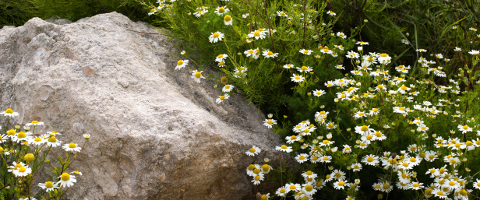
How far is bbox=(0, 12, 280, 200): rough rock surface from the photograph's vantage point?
6.69ft

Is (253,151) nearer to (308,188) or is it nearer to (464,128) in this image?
(308,188)

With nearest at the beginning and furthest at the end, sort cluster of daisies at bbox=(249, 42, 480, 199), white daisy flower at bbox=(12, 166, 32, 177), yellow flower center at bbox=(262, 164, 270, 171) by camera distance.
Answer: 1. white daisy flower at bbox=(12, 166, 32, 177)
2. cluster of daisies at bbox=(249, 42, 480, 199)
3. yellow flower center at bbox=(262, 164, 270, 171)

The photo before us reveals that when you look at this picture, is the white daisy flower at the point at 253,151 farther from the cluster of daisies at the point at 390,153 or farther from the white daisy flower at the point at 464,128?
Result: the white daisy flower at the point at 464,128

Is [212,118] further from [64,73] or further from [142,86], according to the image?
[64,73]

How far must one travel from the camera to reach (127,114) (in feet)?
6.91

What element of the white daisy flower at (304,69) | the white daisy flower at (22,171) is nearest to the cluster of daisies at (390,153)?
the white daisy flower at (304,69)

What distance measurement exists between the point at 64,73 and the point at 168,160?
0.89 m

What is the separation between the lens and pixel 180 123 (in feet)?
6.98

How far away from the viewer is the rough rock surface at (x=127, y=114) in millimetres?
2039

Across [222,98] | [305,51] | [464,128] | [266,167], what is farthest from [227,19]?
[464,128]

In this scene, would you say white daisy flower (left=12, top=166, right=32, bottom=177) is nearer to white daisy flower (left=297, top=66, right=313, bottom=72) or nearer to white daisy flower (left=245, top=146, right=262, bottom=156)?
white daisy flower (left=245, top=146, right=262, bottom=156)

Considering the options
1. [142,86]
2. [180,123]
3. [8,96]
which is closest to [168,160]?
[180,123]

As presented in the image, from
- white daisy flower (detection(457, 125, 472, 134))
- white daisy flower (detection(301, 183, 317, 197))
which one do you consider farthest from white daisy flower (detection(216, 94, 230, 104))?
white daisy flower (detection(457, 125, 472, 134))

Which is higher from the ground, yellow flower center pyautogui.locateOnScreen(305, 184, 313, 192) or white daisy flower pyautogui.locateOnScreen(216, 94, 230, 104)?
white daisy flower pyautogui.locateOnScreen(216, 94, 230, 104)
